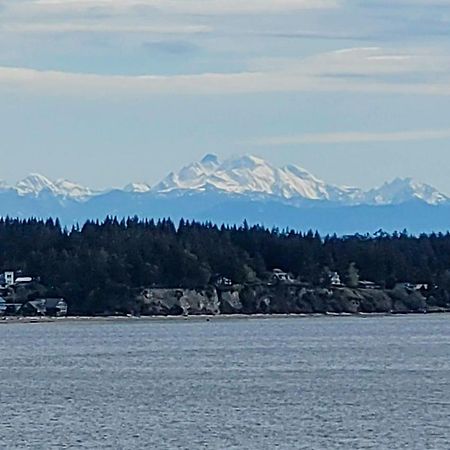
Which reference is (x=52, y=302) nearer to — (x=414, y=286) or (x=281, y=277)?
(x=281, y=277)

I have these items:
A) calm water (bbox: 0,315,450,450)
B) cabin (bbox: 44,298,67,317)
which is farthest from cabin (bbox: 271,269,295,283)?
calm water (bbox: 0,315,450,450)

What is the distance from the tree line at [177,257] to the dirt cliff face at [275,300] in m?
1.27

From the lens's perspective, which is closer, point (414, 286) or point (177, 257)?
point (177, 257)

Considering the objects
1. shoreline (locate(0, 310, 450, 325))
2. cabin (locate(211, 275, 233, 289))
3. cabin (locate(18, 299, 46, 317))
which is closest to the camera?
shoreline (locate(0, 310, 450, 325))

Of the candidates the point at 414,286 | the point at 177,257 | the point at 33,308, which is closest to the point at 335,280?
the point at 414,286

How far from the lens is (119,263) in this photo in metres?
161

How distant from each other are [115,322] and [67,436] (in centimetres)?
10856

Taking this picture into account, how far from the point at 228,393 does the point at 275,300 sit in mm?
100066

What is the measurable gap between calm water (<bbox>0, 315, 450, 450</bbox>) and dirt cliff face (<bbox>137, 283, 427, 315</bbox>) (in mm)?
38196

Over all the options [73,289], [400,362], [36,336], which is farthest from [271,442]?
[73,289]

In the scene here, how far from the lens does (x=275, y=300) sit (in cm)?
16825

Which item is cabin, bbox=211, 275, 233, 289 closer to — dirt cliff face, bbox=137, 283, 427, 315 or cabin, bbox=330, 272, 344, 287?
dirt cliff face, bbox=137, 283, 427, 315

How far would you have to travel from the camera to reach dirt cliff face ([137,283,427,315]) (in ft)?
536

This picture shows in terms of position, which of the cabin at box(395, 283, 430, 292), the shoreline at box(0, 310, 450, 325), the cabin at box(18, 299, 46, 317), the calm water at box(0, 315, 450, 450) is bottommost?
the calm water at box(0, 315, 450, 450)
